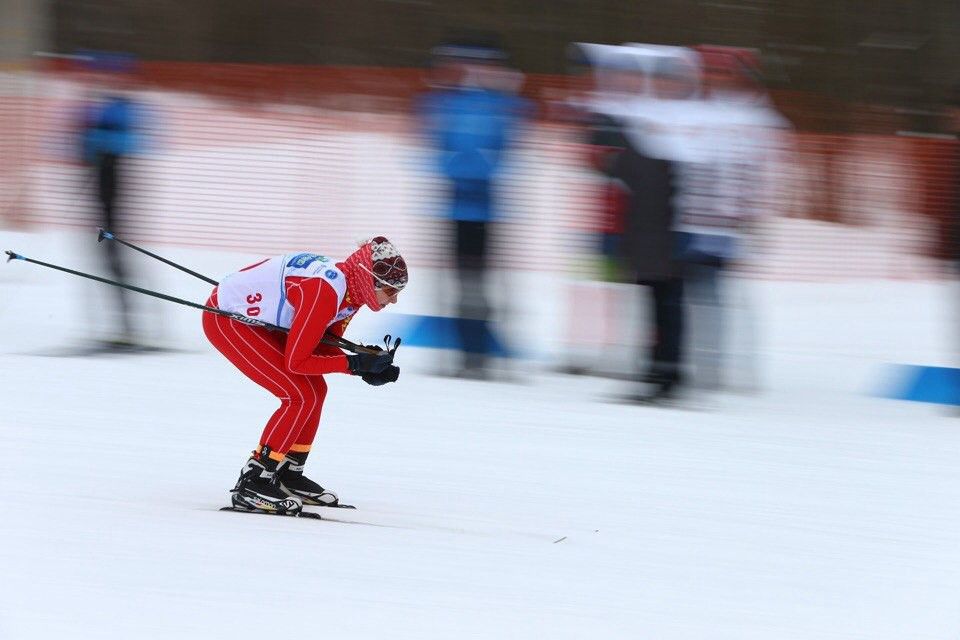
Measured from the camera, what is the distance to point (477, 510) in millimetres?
4844

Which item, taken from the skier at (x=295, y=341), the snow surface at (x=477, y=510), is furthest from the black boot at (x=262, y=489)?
the snow surface at (x=477, y=510)

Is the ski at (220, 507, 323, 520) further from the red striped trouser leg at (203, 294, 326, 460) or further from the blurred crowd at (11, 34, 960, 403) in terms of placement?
the blurred crowd at (11, 34, 960, 403)

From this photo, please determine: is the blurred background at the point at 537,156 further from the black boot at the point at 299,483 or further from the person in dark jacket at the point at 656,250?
the black boot at the point at 299,483

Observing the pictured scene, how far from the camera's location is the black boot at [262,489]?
4523 mm

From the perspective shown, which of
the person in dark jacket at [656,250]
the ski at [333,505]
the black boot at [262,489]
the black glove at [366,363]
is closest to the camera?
the black glove at [366,363]

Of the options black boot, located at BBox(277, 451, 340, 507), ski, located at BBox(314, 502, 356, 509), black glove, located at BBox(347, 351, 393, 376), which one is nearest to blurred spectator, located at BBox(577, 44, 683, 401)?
ski, located at BBox(314, 502, 356, 509)

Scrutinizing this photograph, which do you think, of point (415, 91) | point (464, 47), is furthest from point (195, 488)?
point (415, 91)

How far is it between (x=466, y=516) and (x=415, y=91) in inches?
354

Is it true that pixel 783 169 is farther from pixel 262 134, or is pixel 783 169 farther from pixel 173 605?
pixel 173 605

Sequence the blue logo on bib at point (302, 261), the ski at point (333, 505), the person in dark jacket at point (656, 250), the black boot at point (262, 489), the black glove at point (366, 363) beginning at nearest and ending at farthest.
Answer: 1. the black glove at point (366, 363)
2. the blue logo on bib at point (302, 261)
3. the black boot at point (262, 489)
4. the ski at point (333, 505)
5. the person in dark jacket at point (656, 250)

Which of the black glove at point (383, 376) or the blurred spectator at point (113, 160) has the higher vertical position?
the blurred spectator at point (113, 160)

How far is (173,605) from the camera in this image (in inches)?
139

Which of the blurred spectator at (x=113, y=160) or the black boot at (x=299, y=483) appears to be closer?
the black boot at (x=299, y=483)

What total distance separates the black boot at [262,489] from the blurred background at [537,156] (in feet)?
9.09
